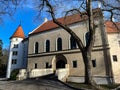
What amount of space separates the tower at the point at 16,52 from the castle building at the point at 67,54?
26.2 ft

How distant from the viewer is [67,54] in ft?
85.3

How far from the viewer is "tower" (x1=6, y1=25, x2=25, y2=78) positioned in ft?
123

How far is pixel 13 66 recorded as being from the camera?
3741cm

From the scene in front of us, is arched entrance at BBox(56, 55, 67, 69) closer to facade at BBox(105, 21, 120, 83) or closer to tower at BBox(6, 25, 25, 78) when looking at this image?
facade at BBox(105, 21, 120, 83)

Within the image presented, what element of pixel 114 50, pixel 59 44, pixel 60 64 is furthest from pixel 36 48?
pixel 114 50

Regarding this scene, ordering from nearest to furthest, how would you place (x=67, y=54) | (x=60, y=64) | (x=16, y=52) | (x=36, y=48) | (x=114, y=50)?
(x=114, y=50) → (x=67, y=54) → (x=60, y=64) → (x=36, y=48) → (x=16, y=52)

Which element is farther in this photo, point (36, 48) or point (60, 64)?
point (36, 48)

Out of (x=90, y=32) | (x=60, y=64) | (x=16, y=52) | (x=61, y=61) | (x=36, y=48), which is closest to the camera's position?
(x=90, y=32)

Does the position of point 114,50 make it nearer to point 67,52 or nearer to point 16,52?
point 67,52

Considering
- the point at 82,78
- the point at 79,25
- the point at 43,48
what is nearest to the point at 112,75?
the point at 82,78

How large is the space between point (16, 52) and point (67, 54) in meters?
18.1

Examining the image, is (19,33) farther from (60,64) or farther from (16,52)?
(60,64)

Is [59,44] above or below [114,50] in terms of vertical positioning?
above

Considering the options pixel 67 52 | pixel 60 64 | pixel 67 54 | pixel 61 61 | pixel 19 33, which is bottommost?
pixel 60 64
